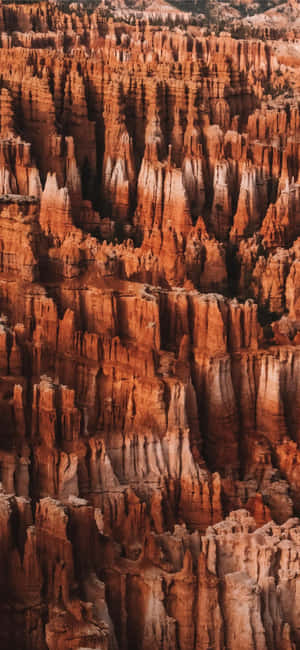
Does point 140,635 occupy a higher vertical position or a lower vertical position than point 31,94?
lower

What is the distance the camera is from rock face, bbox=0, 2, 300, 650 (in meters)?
16.5

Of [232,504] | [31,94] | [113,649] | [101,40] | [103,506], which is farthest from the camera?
[101,40]

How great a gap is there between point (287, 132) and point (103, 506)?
83.3 feet

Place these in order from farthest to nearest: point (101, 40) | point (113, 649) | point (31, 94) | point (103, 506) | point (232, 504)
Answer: point (101, 40), point (31, 94), point (232, 504), point (103, 506), point (113, 649)

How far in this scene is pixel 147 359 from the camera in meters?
22.1

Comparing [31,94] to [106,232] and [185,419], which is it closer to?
[106,232]

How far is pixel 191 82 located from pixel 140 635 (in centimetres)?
2809

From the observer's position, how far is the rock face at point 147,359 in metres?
16.5

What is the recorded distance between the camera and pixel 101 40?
200 feet

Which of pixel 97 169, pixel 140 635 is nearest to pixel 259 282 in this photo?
pixel 97 169

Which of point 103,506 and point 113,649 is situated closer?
point 113,649

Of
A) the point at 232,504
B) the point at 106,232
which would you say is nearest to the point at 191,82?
the point at 106,232

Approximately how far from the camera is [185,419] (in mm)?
21984

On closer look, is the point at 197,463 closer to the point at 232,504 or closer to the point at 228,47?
the point at 232,504
